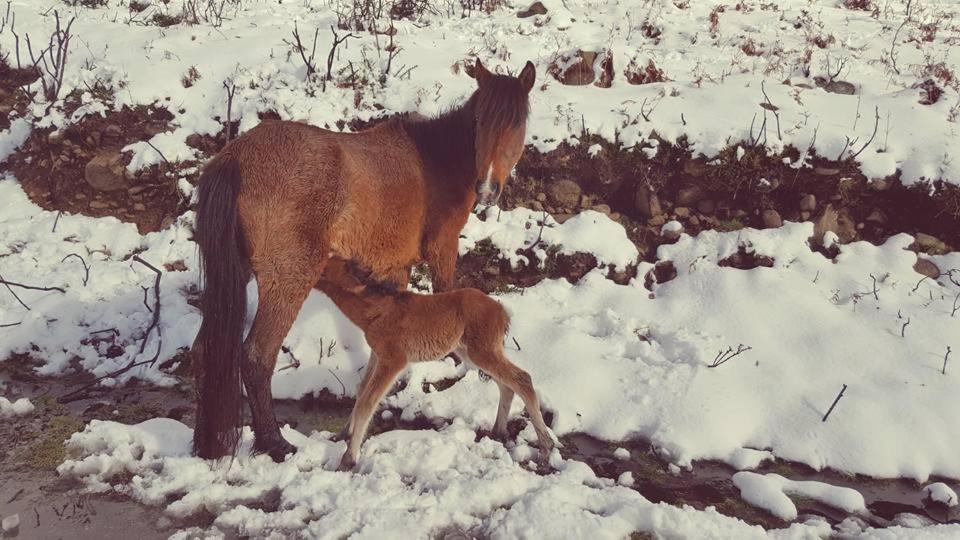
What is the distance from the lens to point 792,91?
667 centimetres

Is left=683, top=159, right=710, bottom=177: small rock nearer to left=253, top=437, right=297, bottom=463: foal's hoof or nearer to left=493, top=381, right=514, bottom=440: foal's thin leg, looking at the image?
left=493, top=381, right=514, bottom=440: foal's thin leg

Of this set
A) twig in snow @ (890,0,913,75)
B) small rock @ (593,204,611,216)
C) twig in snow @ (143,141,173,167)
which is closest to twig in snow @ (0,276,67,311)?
twig in snow @ (143,141,173,167)

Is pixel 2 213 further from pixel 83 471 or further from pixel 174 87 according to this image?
pixel 83 471

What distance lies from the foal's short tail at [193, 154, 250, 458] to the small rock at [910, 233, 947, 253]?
5942mm

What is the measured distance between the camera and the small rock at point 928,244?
5.39 meters

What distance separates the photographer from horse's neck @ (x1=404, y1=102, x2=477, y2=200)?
175 inches

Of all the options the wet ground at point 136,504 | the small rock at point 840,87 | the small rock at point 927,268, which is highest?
the small rock at point 840,87

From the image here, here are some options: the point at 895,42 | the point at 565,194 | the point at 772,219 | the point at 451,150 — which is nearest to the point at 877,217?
the point at 772,219

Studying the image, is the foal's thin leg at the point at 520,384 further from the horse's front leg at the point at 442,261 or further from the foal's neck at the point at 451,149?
the foal's neck at the point at 451,149

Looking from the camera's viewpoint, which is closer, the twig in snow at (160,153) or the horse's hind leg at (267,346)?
the horse's hind leg at (267,346)

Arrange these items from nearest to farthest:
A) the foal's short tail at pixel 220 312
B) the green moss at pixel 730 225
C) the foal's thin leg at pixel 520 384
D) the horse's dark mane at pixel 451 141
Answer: the foal's short tail at pixel 220 312 < the foal's thin leg at pixel 520 384 < the horse's dark mane at pixel 451 141 < the green moss at pixel 730 225

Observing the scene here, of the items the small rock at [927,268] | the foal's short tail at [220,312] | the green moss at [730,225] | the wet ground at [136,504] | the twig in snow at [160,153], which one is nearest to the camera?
the wet ground at [136,504]

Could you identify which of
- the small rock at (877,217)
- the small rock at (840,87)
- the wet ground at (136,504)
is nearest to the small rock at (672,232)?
the small rock at (877,217)

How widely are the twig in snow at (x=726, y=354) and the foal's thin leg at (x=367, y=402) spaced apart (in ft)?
8.04
